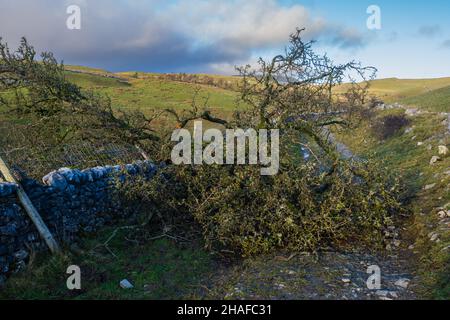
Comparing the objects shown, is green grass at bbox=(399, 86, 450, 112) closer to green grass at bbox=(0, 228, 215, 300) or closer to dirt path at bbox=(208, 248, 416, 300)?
dirt path at bbox=(208, 248, 416, 300)

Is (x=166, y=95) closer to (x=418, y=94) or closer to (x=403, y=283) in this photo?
(x=418, y=94)

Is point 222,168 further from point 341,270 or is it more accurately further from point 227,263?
point 341,270

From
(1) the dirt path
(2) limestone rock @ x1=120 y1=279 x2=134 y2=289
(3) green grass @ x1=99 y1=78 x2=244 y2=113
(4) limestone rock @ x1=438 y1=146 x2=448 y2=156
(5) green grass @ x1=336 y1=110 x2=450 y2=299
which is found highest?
(3) green grass @ x1=99 y1=78 x2=244 y2=113

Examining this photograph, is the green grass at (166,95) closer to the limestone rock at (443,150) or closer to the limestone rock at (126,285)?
the limestone rock at (443,150)

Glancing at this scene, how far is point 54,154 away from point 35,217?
2.07 meters

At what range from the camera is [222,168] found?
8688 mm

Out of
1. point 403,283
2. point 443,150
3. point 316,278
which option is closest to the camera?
point 403,283

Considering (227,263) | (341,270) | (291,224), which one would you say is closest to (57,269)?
(227,263)

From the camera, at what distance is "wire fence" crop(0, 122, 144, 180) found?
7984mm

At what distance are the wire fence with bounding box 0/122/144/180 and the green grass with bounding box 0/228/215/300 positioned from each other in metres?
1.82

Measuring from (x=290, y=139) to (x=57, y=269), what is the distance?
5.43 m

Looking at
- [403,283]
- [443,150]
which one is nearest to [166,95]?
[443,150]

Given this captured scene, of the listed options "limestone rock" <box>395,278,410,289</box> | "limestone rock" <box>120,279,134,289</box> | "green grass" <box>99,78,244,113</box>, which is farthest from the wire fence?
"green grass" <box>99,78,244,113</box>

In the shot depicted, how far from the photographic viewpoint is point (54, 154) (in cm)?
852
